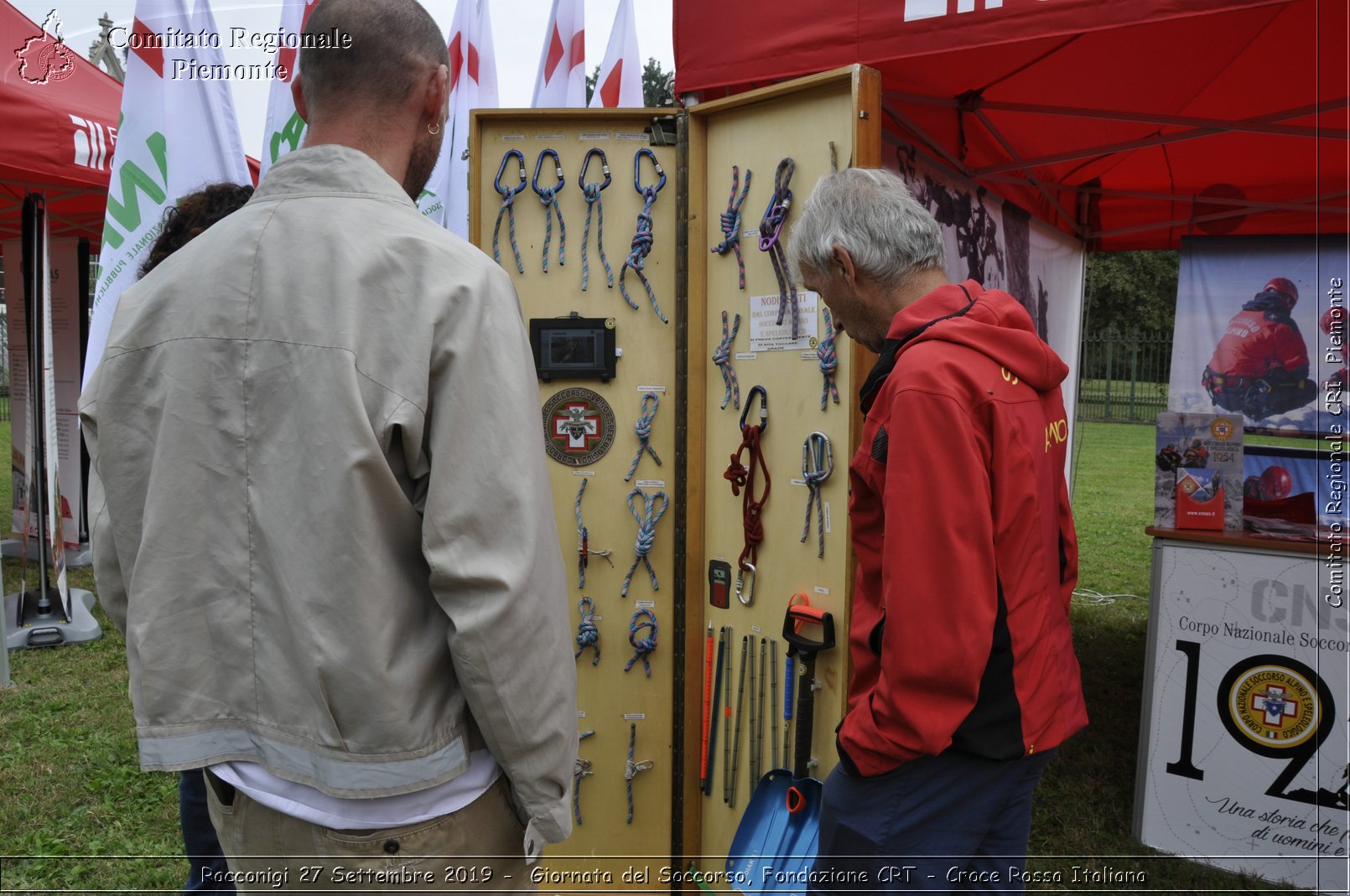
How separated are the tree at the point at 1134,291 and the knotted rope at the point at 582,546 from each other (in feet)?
68.5

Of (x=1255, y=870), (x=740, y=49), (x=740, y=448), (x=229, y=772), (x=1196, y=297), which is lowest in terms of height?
(x=1255, y=870)

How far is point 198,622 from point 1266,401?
4197 millimetres

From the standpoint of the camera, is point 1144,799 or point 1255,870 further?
point 1144,799

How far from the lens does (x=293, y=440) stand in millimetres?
1197

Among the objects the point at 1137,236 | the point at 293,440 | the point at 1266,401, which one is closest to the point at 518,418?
the point at 293,440

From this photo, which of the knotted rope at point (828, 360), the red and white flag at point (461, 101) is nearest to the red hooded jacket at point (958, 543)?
the knotted rope at point (828, 360)

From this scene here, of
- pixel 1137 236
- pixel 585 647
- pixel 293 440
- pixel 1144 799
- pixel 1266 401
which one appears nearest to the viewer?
pixel 293 440

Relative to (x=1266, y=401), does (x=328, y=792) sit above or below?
below

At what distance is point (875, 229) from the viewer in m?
1.72

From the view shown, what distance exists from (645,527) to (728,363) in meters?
0.59

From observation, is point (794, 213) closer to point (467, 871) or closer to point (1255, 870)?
point (467, 871)

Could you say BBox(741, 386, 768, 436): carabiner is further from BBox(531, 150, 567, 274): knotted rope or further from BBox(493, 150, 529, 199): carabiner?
BBox(493, 150, 529, 199): carabiner

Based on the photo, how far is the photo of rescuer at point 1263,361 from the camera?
3.87 meters

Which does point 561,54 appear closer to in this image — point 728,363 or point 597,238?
point 597,238
